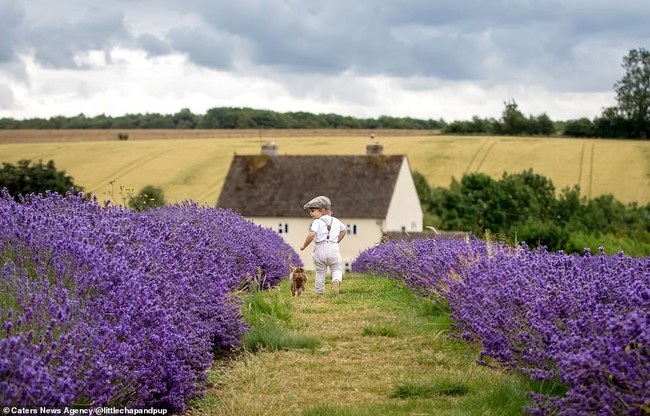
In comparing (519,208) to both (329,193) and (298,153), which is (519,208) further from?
(298,153)

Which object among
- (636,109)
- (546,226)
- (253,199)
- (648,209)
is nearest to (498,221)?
(648,209)

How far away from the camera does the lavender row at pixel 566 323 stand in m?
3.95

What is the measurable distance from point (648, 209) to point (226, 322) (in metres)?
54.9

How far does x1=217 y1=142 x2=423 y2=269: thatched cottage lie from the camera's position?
171ft

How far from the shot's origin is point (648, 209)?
188 feet

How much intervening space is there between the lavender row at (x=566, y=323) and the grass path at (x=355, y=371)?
0.28 meters

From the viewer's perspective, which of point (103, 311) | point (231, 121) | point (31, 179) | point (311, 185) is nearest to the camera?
point (103, 311)

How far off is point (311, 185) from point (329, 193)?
3.83 ft

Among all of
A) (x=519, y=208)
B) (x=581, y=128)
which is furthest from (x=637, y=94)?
(x=519, y=208)

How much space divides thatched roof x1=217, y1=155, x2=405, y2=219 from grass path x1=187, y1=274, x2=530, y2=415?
43166 mm

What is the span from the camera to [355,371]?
646 cm

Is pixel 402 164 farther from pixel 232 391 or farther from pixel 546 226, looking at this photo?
pixel 232 391

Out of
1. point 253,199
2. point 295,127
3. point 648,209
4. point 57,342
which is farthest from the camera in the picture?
point 295,127

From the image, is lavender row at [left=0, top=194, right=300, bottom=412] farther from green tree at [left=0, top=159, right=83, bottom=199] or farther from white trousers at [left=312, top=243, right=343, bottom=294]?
green tree at [left=0, top=159, right=83, bottom=199]
